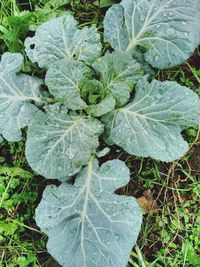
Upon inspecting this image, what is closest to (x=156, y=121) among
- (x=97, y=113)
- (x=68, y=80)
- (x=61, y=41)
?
(x=97, y=113)

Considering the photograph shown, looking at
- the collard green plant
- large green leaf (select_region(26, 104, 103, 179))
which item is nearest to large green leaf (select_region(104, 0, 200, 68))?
the collard green plant

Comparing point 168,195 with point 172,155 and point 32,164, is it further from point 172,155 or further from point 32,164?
point 32,164

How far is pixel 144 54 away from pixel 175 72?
299mm

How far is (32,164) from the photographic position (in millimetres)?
2133

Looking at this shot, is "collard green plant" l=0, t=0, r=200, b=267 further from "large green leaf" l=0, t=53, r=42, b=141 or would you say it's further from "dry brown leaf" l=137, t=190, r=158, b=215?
"dry brown leaf" l=137, t=190, r=158, b=215

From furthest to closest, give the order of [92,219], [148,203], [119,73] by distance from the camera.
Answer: [148,203] → [119,73] → [92,219]

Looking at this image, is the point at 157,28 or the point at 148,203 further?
the point at 148,203

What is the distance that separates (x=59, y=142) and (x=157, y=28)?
703mm

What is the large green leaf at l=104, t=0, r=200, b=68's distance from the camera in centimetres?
221

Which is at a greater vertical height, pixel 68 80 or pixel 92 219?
pixel 68 80

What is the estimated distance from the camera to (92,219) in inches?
83.3

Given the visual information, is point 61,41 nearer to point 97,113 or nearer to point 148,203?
point 97,113

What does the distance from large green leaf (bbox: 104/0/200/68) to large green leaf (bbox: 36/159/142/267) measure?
0.55 meters

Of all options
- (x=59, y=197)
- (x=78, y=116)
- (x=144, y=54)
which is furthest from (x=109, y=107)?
(x=59, y=197)
